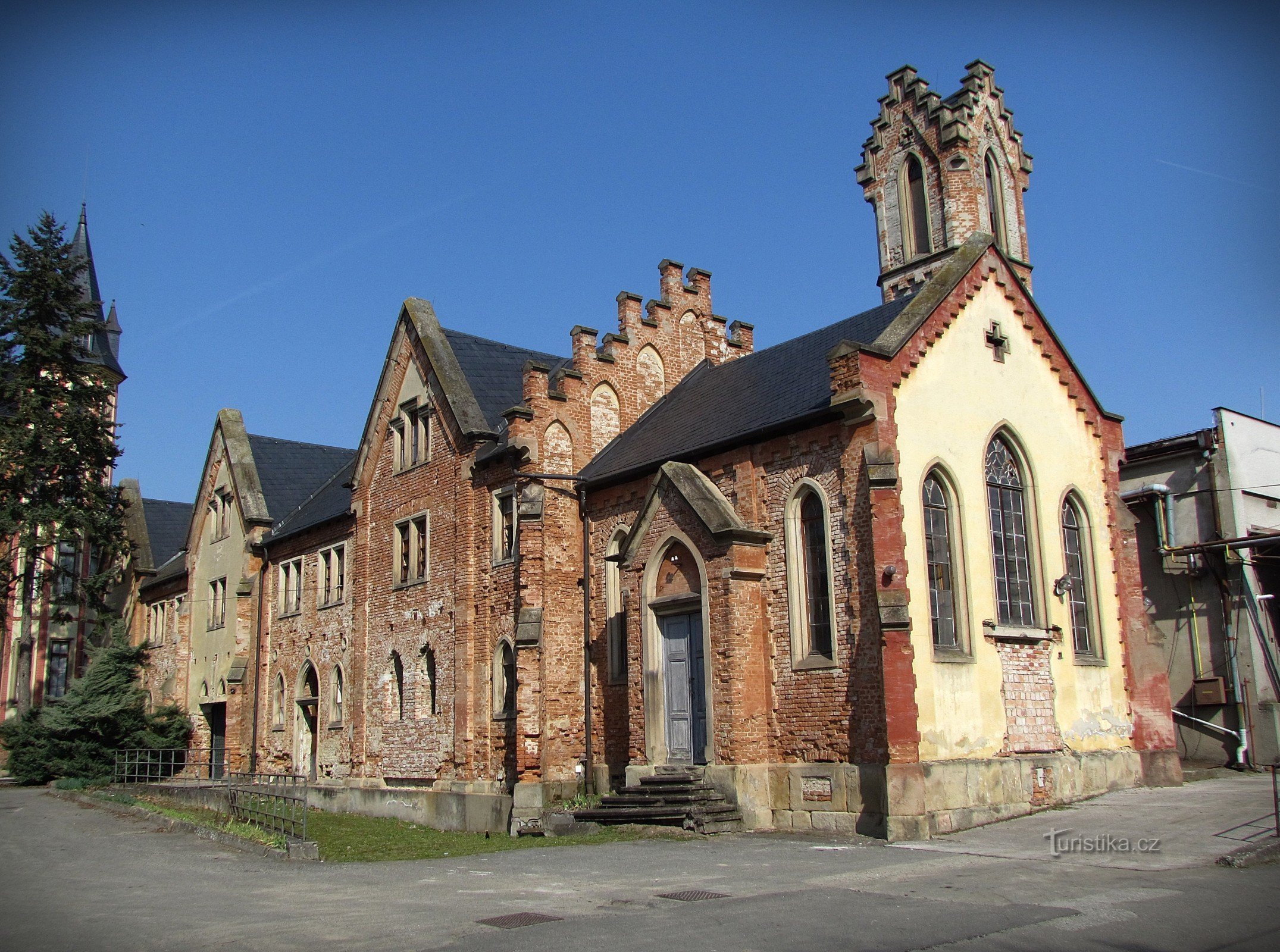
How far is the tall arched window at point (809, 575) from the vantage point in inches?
709

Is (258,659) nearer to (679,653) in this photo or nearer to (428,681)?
(428,681)

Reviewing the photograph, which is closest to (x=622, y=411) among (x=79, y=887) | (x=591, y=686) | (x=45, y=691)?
(x=591, y=686)

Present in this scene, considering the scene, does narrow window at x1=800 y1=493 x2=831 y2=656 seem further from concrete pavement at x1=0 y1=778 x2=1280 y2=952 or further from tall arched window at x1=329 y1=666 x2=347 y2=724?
tall arched window at x1=329 y1=666 x2=347 y2=724

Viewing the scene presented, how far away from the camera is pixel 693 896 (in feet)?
37.0

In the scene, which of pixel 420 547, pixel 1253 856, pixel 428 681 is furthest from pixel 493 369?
pixel 1253 856

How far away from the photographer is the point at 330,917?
10.4m

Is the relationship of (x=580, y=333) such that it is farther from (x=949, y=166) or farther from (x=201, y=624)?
(x=201, y=624)

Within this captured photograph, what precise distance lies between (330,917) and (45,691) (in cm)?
3848

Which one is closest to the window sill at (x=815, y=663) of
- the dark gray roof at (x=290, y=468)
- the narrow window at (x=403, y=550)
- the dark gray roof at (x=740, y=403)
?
the dark gray roof at (x=740, y=403)

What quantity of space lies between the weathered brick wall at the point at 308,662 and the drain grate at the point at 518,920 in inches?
723

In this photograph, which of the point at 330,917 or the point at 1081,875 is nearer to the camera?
the point at 330,917

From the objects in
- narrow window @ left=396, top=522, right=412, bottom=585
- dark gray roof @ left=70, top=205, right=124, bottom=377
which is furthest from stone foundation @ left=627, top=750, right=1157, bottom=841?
dark gray roof @ left=70, top=205, right=124, bottom=377

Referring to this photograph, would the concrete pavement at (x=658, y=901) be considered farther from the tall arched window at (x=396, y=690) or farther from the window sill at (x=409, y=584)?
the window sill at (x=409, y=584)

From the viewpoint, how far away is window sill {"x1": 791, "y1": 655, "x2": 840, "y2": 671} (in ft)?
57.5
